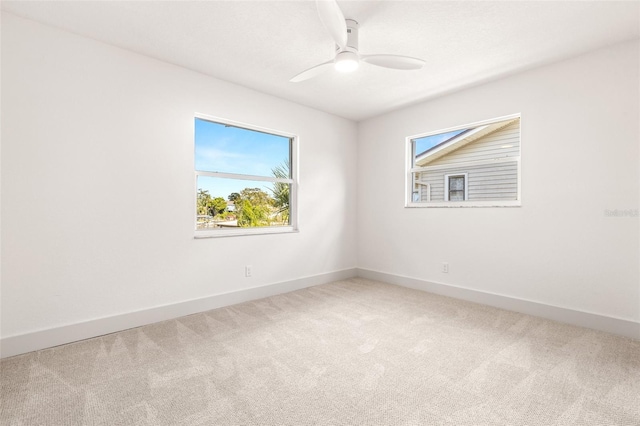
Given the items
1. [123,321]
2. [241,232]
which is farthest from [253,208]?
[123,321]

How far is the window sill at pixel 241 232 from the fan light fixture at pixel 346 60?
83.5 inches

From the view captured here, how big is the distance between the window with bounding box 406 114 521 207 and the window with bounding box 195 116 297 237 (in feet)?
5.73

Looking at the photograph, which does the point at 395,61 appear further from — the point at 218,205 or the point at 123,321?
the point at 123,321

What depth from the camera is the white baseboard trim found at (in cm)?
225

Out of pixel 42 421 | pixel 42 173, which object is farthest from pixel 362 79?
pixel 42 421

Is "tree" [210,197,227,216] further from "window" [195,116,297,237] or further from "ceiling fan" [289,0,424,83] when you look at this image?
"ceiling fan" [289,0,424,83]

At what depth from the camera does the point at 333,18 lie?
6.03ft

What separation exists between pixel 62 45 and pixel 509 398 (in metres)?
4.03

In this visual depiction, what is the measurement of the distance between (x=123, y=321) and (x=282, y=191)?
2251 millimetres

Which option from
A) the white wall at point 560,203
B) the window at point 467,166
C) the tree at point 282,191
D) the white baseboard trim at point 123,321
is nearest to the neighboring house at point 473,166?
the window at point 467,166

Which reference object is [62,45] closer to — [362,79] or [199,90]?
[199,90]

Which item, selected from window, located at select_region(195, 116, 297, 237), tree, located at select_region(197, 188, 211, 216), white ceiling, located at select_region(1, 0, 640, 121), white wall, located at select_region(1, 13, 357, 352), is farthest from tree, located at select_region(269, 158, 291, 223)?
white ceiling, located at select_region(1, 0, 640, 121)

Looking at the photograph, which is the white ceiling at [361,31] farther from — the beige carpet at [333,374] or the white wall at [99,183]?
the beige carpet at [333,374]

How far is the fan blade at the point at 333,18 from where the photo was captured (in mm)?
1730
